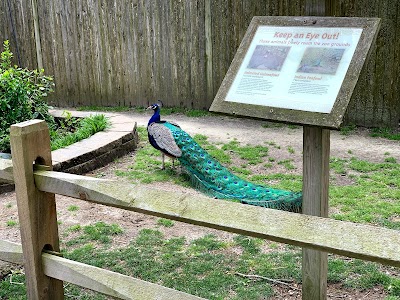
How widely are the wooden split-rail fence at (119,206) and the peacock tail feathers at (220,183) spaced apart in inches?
47.7

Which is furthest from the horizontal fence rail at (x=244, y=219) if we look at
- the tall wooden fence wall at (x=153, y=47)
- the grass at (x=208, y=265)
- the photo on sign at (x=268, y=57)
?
the tall wooden fence wall at (x=153, y=47)

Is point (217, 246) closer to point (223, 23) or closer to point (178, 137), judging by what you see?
point (178, 137)

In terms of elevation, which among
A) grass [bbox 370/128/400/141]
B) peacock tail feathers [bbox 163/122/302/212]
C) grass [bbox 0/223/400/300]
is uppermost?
peacock tail feathers [bbox 163/122/302/212]

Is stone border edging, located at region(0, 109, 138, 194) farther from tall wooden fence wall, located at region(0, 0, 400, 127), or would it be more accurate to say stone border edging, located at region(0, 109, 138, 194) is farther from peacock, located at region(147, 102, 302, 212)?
tall wooden fence wall, located at region(0, 0, 400, 127)

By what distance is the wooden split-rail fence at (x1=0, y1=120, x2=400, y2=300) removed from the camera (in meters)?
1.75

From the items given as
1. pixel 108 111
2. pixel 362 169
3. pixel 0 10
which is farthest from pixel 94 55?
pixel 362 169

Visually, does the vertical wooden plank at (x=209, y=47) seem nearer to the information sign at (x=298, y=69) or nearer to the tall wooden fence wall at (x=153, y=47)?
the tall wooden fence wall at (x=153, y=47)

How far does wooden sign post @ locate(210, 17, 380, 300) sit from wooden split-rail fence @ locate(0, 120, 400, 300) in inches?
22.5

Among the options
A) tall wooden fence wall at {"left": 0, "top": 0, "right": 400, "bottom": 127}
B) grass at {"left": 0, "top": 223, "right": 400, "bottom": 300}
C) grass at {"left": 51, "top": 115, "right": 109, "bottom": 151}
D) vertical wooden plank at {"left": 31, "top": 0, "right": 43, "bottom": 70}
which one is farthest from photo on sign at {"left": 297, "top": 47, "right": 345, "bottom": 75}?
vertical wooden plank at {"left": 31, "top": 0, "right": 43, "bottom": 70}

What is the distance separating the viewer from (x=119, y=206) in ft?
7.47

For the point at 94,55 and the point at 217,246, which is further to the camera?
the point at 94,55

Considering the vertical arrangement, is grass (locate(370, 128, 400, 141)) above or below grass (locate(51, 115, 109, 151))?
below

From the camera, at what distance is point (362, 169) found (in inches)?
227

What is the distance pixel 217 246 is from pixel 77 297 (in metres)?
1.13
